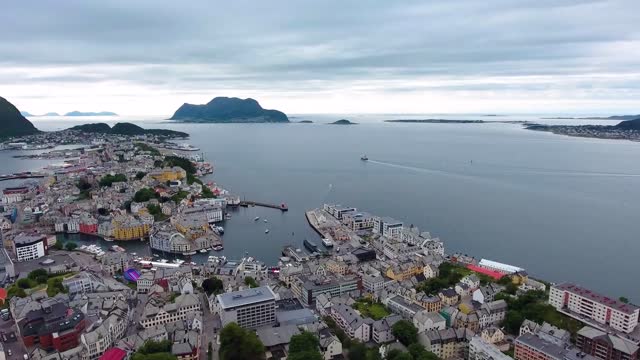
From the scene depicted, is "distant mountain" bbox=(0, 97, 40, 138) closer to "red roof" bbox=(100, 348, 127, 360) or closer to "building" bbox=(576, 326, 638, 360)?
"red roof" bbox=(100, 348, 127, 360)

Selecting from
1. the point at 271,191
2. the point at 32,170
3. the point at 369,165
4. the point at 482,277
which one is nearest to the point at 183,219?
the point at 271,191

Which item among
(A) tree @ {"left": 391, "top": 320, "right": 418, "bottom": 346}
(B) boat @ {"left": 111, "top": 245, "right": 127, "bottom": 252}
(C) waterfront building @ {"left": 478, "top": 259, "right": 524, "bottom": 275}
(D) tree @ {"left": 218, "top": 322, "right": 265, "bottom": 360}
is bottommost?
(B) boat @ {"left": 111, "top": 245, "right": 127, "bottom": 252}

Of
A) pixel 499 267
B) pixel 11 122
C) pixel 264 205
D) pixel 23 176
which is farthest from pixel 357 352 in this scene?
pixel 11 122

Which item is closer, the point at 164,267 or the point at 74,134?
the point at 164,267

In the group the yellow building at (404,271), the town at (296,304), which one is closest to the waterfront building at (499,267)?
the town at (296,304)

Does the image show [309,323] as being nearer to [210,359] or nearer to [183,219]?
[210,359]

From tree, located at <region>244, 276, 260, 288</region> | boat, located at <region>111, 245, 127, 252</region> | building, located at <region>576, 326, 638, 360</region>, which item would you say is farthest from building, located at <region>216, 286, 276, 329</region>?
boat, located at <region>111, 245, 127, 252</region>

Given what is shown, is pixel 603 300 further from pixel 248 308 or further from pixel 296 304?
pixel 248 308
